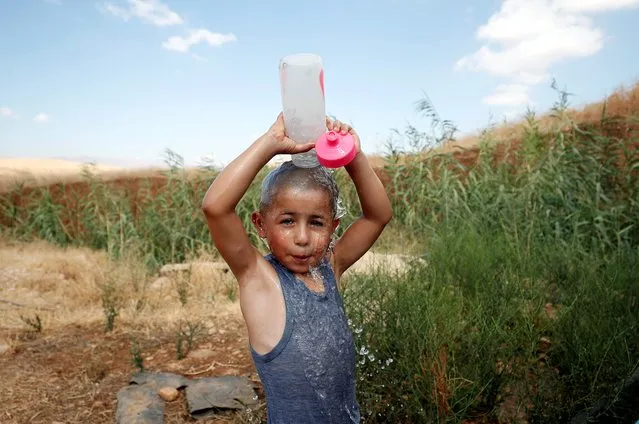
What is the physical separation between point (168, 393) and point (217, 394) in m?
0.33

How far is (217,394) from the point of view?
3.40 metres

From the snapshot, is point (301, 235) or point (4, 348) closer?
point (301, 235)

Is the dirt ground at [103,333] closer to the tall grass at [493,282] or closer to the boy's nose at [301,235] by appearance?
the tall grass at [493,282]

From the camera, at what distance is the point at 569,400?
106 inches

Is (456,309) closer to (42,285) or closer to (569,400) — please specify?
(569,400)

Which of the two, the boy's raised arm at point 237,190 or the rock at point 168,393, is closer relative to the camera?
the boy's raised arm at point 237,190

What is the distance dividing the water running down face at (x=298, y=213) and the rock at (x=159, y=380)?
2040mm

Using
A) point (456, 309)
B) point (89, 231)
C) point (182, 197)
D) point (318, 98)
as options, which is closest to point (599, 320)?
point (456, 309)

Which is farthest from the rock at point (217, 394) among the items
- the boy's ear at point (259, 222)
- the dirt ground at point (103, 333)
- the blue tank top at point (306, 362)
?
the boy's ear at point (259, 222)

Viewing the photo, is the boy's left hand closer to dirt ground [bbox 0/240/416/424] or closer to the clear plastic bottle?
the clear plastic bottle

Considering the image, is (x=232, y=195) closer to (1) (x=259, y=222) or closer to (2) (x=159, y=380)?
(1) (x=259, y=222)

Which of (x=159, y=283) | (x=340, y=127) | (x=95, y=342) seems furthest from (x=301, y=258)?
(x=159, y=283)

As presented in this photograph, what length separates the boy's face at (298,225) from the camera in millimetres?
1884

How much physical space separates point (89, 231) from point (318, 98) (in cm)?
779
